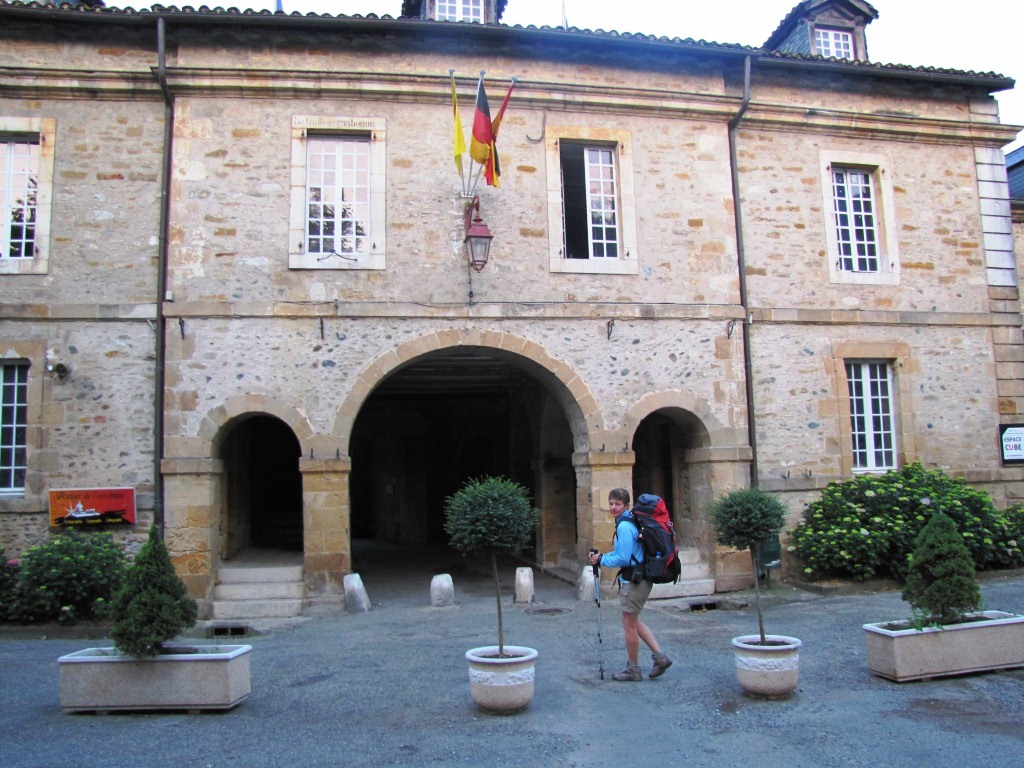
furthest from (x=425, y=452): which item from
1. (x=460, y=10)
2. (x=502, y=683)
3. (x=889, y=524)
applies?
(x=502, y=683)

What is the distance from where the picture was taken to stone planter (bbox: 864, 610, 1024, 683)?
20.7 feet

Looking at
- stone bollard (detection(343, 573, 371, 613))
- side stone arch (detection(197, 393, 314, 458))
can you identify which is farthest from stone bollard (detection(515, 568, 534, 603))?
side stone arch (detection(197, 393, 314, 458))

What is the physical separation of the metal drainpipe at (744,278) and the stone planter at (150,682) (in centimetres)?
752

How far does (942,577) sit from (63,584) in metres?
8.46

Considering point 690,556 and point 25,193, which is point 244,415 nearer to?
point 25,193

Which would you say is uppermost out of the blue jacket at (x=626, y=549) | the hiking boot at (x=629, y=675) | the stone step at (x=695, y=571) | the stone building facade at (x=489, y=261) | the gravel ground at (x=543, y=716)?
the stone building facade at (x=489, y=261)

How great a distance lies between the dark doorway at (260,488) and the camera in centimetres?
1151

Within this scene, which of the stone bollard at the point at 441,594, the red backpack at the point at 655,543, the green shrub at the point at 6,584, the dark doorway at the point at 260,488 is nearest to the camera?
the red backpack at the point at 655,543

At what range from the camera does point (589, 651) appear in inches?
303

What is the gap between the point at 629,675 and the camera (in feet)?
21.4

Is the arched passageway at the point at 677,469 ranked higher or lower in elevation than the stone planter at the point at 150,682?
higher

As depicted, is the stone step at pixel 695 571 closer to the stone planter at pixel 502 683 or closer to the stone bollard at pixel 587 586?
the stone bollard at pixel 587 586

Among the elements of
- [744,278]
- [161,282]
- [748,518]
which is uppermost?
[744,278]

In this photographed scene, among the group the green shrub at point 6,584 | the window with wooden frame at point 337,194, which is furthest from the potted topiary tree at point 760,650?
the green shrub at point 6,584
